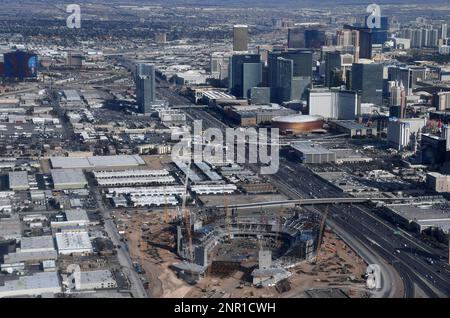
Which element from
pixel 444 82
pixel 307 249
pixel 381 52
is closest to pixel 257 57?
pixel 444 82

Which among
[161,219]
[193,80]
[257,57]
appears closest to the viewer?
[161,219]

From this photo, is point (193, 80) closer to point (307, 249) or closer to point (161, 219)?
point (161, 219)

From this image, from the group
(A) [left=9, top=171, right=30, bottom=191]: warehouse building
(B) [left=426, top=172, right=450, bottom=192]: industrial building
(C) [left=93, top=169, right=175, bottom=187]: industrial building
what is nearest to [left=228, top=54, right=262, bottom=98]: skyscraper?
(C) [left=93, top=169, right=175, bottom=187]: industrial building

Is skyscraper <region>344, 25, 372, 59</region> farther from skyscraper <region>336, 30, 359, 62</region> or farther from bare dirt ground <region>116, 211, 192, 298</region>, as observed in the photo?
bare dirt ground <region>116, 211, 192, 298</region>

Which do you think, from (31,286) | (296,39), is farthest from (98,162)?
(296,39)

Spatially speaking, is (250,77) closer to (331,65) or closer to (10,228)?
(331,65)
